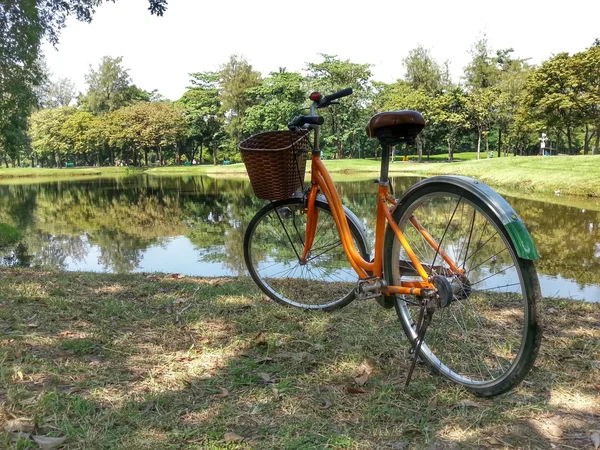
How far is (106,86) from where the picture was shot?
60.1 metres

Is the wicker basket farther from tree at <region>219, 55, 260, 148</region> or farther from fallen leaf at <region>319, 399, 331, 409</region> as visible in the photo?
tree at <region>219, 55, 260, 148</region>

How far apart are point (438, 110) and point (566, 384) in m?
42.5

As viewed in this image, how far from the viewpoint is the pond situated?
26.8 feet

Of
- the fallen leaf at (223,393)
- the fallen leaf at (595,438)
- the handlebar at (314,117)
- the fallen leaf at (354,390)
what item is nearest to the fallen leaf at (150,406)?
the fallen leaf at (223,393)

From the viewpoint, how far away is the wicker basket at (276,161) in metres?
3.08

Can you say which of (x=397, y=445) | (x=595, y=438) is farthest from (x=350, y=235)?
(x=595, y=438)

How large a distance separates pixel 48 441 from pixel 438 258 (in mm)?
1940

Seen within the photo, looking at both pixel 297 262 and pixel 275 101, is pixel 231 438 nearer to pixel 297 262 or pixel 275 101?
pixel 297 262

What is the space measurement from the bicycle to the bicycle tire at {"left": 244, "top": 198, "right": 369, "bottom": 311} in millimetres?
17

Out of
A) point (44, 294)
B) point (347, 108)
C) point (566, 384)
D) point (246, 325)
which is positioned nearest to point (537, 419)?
point (566, 384)

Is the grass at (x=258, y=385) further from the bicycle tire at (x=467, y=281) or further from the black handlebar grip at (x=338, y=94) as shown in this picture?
the black handlebar grip at (x=338, y=94)

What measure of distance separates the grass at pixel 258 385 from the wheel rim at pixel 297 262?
38 cm

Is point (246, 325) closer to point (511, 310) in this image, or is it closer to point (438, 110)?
point (511, 310)

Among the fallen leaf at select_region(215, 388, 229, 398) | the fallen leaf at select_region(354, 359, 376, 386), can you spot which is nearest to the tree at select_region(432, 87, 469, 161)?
the fallen leaf at select_region(354, 359, 376, 386)
